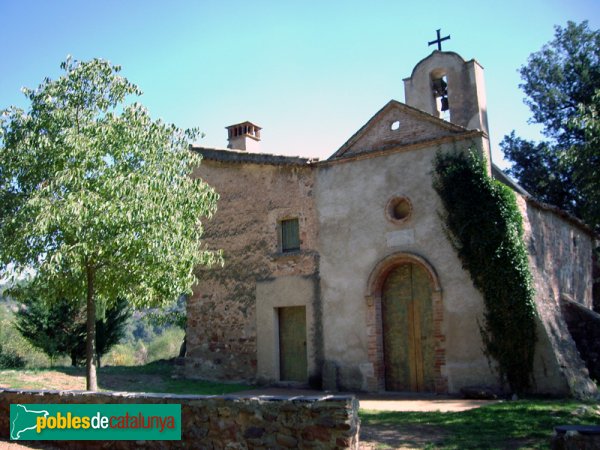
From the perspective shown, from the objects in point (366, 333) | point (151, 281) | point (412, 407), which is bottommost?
point (412, 407)

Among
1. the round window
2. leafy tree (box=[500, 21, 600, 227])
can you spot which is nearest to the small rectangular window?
the round window

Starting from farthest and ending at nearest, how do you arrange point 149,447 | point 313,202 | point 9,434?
point 313,202
point 9,434
point 149,447

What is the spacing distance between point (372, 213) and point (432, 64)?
4177mm

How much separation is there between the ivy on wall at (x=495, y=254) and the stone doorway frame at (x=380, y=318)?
810 mm

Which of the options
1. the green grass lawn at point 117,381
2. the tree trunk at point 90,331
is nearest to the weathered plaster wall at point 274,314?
the green grass lawn at point 117,381

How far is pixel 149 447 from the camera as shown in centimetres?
645

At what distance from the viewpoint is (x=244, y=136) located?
17.9 metres

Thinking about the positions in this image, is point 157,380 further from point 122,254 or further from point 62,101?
point 62,101

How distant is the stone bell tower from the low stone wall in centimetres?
959

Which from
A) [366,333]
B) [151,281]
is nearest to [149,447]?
[151,281]

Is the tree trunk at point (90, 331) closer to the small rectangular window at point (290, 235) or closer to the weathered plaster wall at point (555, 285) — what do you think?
the small rectangular window at point (290, 235)

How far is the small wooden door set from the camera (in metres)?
13.5

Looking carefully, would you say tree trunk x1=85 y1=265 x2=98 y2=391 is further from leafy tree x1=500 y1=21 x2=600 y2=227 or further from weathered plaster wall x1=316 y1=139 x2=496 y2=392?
leafy tree x1=500 y1=21 x2=600 y2=227

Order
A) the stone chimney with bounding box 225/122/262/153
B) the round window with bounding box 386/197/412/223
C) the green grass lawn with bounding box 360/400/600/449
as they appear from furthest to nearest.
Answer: the stone chimney with bounding box 225/122/262/153 < the round window with bounding box 386/197/412/223 < the green grass lawn with bounding box 360/400/600/449
